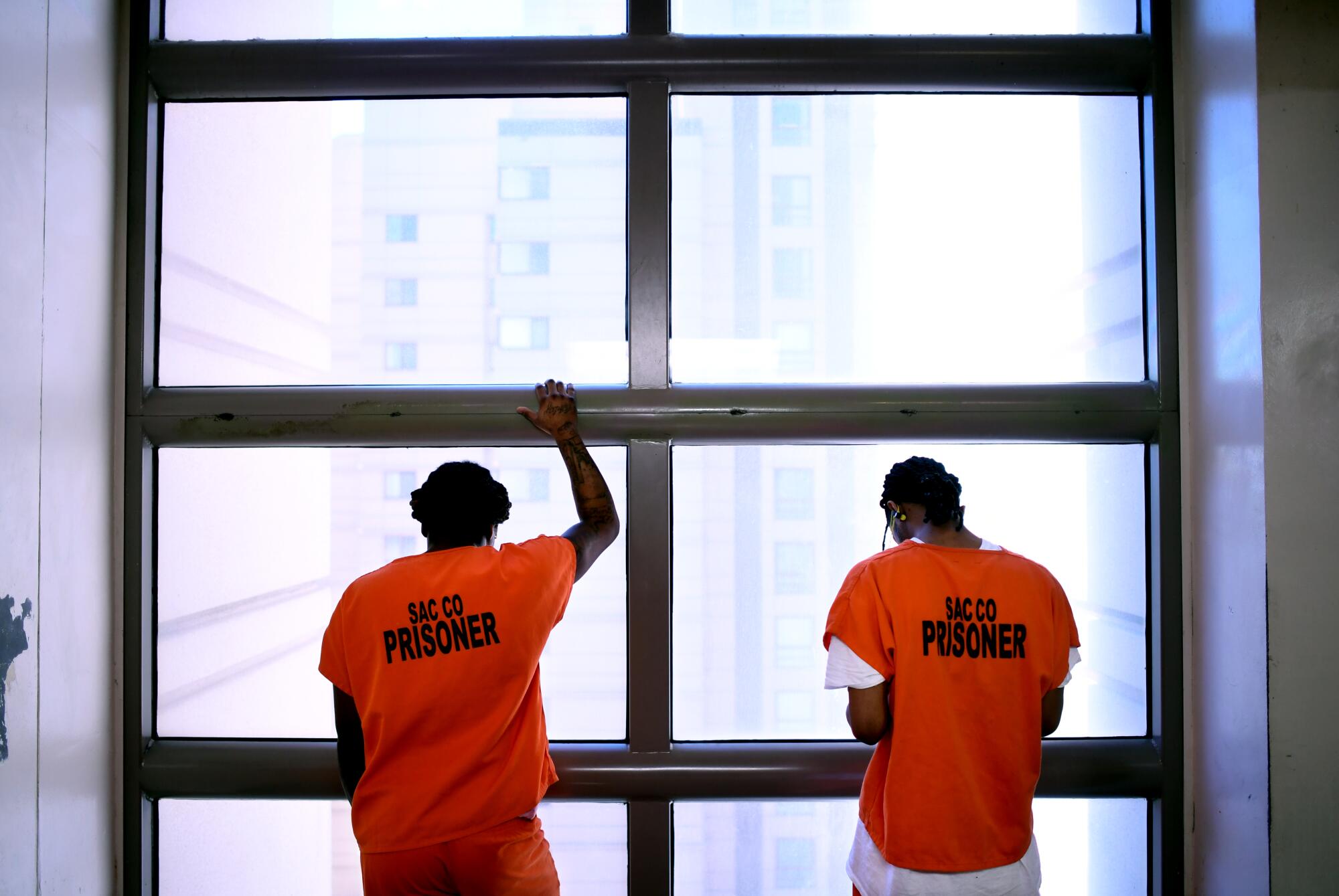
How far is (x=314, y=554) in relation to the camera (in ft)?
7.13

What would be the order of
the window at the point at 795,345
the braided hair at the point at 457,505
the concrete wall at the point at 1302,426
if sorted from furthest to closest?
the window at the point at 795,345
the concrete wall at the point at 1302,426
the braided hair at the point at 457,505

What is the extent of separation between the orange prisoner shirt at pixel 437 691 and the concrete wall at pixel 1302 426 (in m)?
1.64

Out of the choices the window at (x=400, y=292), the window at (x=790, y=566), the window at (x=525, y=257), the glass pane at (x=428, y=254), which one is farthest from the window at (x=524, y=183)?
the window at (x=790, y=566)

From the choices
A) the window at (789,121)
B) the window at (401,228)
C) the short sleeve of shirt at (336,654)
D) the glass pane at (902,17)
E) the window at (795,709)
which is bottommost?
the window at (795,709)

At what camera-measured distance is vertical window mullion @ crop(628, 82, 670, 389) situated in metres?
2.06

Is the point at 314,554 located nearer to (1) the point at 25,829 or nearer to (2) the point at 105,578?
(2) the point at 105,578

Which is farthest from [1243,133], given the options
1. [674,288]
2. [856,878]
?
[856,878]

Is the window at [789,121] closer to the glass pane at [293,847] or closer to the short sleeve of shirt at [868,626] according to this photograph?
the short sleeve of shirt at [868,626]

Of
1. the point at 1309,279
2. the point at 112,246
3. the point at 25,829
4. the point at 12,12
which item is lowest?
the point at 25,829

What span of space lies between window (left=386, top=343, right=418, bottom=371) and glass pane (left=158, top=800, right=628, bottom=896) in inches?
48.9

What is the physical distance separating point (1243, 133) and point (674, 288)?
1.40 meters

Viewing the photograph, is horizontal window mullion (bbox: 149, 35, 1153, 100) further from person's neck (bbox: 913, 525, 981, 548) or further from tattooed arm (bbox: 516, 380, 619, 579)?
person's neck (bbox: 913, 525, 981, 548)

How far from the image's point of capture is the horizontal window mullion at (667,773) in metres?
2.02

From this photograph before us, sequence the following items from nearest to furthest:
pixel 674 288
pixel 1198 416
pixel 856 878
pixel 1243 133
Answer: pixel 856 878
pixel 1243 133
pixel 1198 416
pixel 674 288
